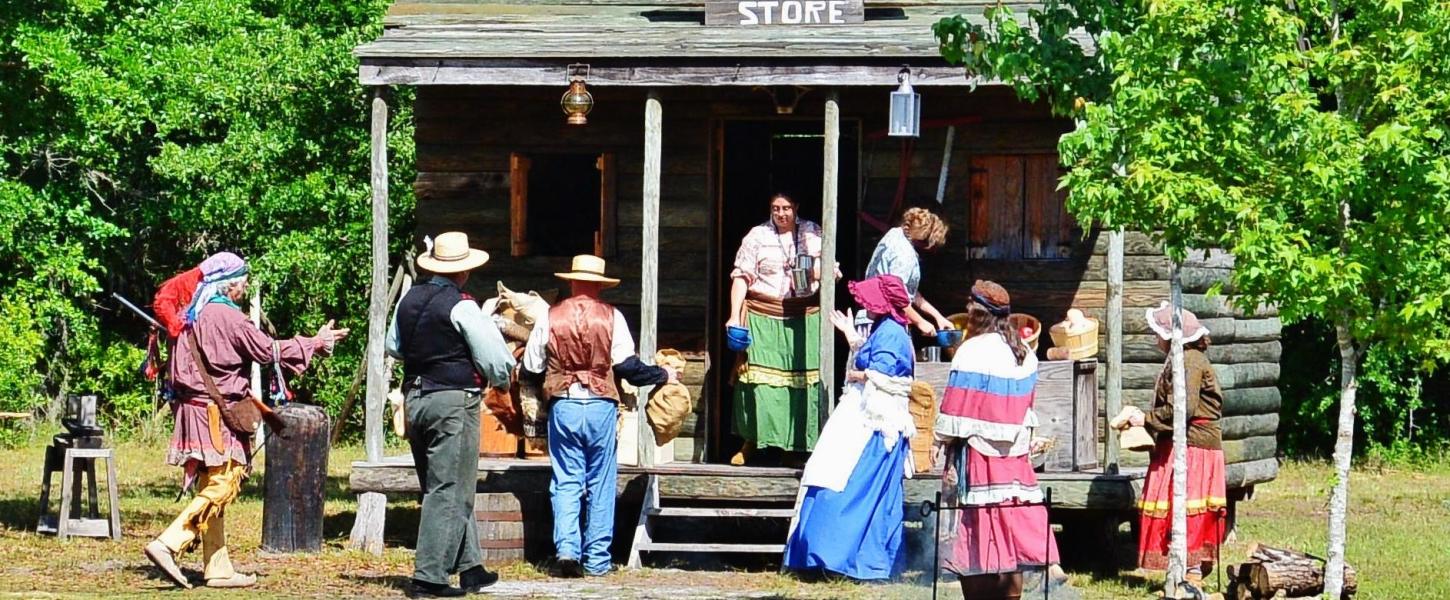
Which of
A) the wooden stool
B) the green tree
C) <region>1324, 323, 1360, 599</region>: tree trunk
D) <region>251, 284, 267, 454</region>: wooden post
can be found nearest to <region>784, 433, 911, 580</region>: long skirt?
the green tree

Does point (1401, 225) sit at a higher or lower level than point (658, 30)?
lower

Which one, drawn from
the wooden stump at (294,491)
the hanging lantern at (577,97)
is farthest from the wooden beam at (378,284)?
the hanging lantern at (577,97)

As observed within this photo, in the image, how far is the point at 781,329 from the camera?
1286 cm

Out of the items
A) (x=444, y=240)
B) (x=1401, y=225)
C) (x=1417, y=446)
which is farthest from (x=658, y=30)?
(x=1417, y=446)

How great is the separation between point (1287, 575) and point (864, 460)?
229cm

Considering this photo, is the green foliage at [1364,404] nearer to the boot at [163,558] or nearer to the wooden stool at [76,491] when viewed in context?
the wooden stool at [76,491]

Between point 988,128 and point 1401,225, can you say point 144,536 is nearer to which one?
point 988,128

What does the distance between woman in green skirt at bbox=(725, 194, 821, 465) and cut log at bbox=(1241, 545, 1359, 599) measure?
3.08 metres

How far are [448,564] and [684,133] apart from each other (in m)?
4.06

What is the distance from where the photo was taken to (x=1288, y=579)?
10641 mm

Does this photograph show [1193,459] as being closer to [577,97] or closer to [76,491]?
[577,97]

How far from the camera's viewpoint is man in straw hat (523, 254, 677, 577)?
11648 mm

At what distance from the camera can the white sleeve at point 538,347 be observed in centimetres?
1180

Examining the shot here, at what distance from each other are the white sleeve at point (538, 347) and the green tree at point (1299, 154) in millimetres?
3573
